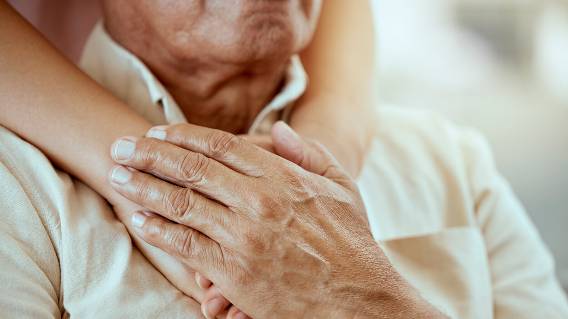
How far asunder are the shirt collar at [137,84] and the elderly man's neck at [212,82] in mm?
19

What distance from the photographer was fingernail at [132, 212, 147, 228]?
99 cm

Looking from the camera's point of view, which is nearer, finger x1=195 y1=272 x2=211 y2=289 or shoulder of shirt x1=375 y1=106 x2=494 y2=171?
finger x1=195 y1=272 x2=211 y2=289

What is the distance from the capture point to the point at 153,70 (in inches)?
50.7

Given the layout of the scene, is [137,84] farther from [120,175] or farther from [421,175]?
[421,175]

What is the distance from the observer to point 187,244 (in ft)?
3.18

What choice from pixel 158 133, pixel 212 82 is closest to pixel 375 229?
pixel 212 82

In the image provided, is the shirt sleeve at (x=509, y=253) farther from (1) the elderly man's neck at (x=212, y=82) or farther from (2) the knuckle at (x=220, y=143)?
(2) the knuckle at (x=220, y=143)

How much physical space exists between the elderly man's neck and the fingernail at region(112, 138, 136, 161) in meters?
0.26

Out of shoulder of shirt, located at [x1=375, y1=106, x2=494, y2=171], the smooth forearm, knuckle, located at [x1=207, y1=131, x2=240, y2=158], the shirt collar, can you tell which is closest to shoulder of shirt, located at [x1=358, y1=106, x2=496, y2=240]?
shoulder of shirt, located at [x1=375, y1=106, x2=494, y2=171]

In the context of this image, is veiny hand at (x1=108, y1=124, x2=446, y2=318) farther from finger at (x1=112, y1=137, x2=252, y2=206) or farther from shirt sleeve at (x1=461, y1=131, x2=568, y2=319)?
shirt sleeve at (x1=461, y1=131, x2=568, y2=319)

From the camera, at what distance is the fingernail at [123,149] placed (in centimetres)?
99

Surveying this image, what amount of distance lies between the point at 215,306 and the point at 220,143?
8.6 inches

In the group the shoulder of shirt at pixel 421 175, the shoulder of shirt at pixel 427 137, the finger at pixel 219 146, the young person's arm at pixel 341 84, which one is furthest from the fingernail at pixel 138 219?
the shoulder of shirt at pixel 427 137

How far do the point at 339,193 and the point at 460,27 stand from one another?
3.04 m
